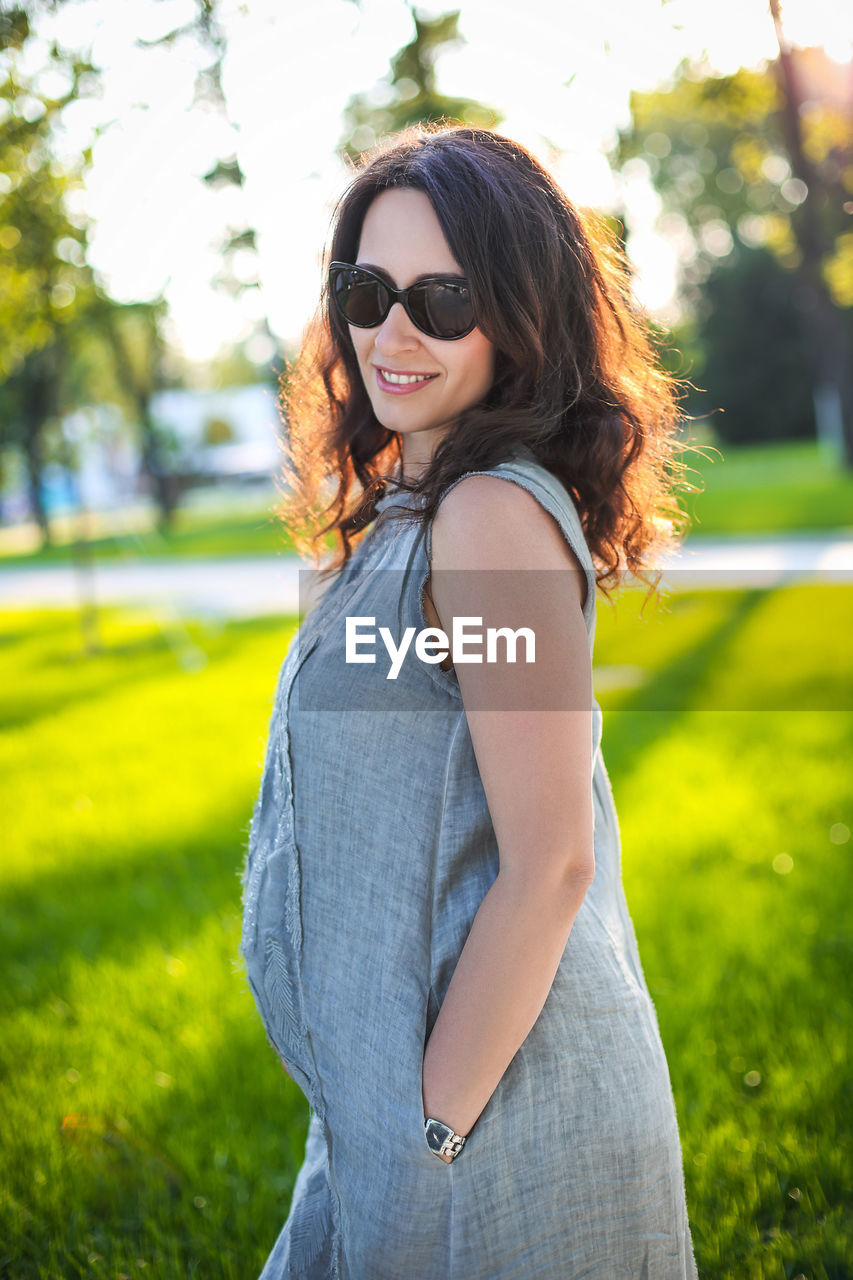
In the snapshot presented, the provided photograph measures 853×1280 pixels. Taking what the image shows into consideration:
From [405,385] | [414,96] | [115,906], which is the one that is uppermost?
[414,96]

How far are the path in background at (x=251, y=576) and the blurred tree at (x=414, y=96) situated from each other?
17.9 ft

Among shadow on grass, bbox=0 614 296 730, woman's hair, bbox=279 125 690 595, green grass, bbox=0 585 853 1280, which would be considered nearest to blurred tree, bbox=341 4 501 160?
shadow on grass, bbox=0 614 296 730

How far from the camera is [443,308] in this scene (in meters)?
1.37

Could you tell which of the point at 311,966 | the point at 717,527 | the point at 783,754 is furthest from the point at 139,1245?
the point at 717,527

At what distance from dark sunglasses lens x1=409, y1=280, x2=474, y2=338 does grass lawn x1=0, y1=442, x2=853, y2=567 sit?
7.76 meters

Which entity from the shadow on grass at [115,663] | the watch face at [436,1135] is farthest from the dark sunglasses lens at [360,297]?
the shadow on grass at [115,663]

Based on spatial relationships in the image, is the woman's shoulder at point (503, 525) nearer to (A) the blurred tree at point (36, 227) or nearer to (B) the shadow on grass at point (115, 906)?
(B) the shadow on grass at point (115, 906)

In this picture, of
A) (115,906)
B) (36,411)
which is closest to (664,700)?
(115,906)

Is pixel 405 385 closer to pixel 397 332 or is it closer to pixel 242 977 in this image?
pixel 397 332

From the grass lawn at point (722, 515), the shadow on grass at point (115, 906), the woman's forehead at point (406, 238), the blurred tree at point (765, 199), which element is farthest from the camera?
the grass lawn at point (722, 515)

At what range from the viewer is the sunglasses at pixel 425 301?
136 cm

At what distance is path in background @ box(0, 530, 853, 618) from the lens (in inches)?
438

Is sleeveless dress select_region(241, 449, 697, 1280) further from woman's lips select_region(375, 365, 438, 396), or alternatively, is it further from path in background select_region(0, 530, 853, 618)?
path in background select_region(0, 530, 853, 618)

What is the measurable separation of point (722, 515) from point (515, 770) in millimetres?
16388
